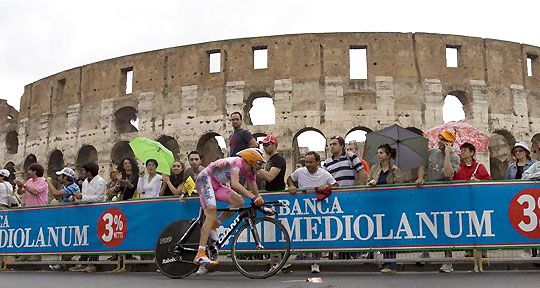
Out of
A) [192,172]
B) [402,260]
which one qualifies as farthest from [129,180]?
[402,260]

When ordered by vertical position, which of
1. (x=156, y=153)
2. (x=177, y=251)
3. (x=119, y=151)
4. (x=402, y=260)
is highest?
(x=119, y=151)

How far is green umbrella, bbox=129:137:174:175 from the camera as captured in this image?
9.78 metres

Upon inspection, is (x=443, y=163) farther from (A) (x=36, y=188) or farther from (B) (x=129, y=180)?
(A) (x=36, y=188)

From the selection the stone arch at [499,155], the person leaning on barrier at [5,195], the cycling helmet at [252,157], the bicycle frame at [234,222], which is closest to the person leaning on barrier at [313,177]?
the bicycle frame at [234,222]

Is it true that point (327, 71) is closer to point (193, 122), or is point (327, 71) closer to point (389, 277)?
point (193, 122)

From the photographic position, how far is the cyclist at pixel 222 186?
6531mm

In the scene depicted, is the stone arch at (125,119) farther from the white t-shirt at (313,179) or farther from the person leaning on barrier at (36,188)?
the white t-shirt at (313,179)

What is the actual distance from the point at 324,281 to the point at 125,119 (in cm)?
2376

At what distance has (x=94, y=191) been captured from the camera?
9273 millimetres

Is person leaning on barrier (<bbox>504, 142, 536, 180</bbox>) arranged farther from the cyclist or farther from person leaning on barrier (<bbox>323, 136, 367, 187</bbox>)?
the cyclist

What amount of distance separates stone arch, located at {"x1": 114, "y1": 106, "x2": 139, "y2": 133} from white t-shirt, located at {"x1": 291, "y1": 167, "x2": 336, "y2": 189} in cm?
2062

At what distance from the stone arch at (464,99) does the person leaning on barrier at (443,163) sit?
17.8 meters

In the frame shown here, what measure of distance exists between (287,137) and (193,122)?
4458 millimetres

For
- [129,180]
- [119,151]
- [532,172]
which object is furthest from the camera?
[119,151]
